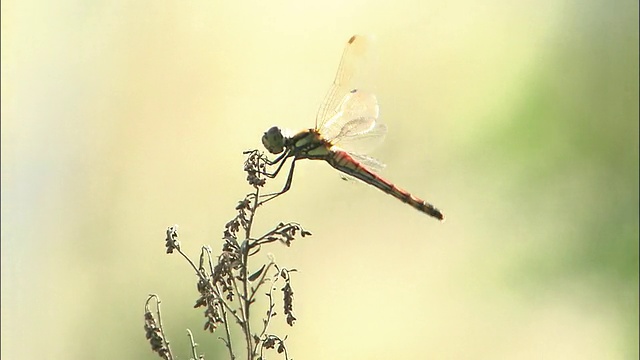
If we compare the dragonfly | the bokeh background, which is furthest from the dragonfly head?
the bokeh background

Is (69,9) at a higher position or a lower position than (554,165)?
higher

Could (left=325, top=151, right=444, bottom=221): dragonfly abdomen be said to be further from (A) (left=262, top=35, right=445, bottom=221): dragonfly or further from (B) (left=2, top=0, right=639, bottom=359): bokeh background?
(B) (left=2, top=0, right=639, bottom=359): bokeh background

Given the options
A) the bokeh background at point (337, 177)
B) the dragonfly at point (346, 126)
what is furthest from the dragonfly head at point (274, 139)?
the bokeh background at point (337, 177)

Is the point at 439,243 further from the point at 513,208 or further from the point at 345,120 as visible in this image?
the point at 345,120

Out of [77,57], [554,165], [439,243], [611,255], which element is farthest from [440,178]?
[77,57]

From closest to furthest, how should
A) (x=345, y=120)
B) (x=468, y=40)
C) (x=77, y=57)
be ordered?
(x=345, y=120)
(x=77, y=57)
(x=468, y=40)

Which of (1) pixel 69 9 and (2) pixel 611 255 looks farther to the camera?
(2) pixel 611 255

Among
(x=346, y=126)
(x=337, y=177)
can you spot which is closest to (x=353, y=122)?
(x=346, y=126)

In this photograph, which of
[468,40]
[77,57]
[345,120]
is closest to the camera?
[345,120]
